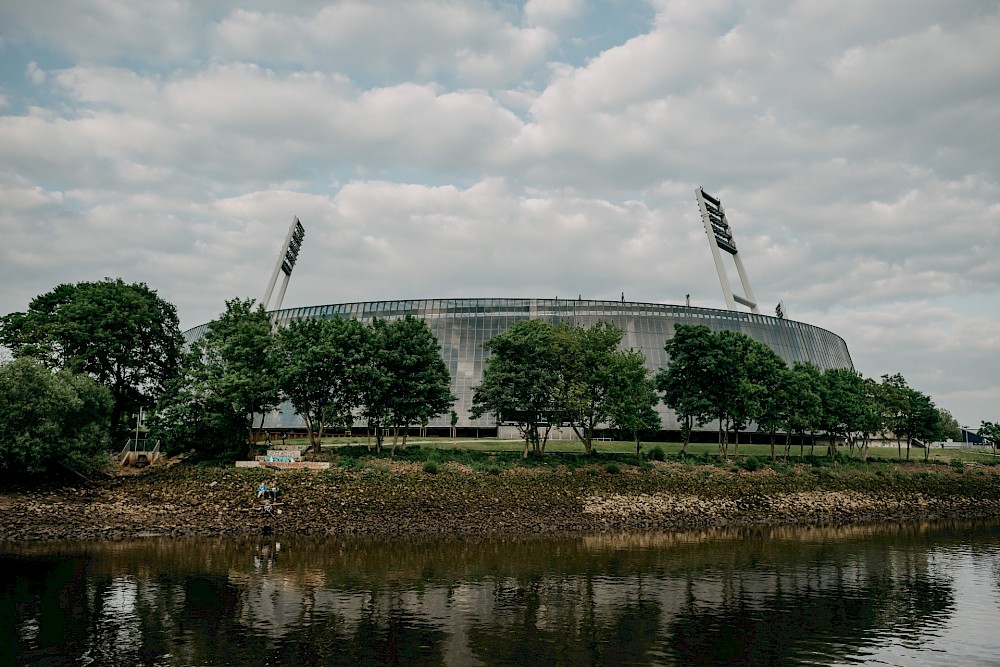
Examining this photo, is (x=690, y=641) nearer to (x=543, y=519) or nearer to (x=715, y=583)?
(x=715, y=583)

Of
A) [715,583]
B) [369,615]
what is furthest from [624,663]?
[715,583]

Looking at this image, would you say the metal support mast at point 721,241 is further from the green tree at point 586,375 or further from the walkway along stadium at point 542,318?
the green tree at point 586,375

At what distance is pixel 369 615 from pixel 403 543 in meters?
20.2

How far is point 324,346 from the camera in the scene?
227 ft

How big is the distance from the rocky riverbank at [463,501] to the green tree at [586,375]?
288 inches

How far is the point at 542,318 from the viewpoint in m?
122

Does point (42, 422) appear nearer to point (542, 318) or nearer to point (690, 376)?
point (690, 376)

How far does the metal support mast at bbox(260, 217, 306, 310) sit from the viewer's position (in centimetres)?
14250

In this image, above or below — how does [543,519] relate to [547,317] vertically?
below

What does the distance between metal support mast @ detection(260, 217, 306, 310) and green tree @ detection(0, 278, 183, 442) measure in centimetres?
6266

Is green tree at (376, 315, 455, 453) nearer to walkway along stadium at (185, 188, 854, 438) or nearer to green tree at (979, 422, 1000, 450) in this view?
walkway along stadium at (185, 188, 854, 438)

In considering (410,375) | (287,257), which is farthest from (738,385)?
(287,257)

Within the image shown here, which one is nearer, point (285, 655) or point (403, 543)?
point (285, 655)

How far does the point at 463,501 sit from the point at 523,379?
57.3 ft
